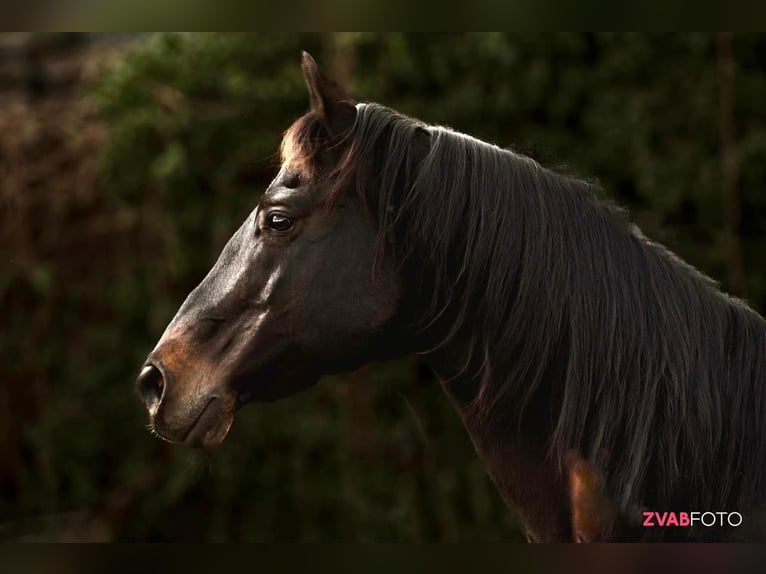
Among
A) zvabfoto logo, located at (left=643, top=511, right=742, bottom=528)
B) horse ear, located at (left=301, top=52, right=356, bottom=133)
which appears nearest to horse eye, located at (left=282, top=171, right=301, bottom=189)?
horse ear, located at (left=301, top=52, right=356, bottom=133)

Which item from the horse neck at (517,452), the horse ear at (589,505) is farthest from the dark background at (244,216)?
the horse ear at (589,505)

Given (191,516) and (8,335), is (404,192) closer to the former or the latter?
(191,516)

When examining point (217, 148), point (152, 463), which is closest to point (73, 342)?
point (152, 463)

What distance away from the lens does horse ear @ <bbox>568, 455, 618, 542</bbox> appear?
192cm

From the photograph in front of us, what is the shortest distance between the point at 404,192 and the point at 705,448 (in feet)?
2.45

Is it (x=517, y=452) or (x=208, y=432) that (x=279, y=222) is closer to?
(x=208, y=432)

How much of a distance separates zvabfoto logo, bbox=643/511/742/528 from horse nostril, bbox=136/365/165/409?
0.99 m

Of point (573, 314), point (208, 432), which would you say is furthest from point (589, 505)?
point (208, 432)

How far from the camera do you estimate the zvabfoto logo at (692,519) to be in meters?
1.88

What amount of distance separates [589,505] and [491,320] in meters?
0.40

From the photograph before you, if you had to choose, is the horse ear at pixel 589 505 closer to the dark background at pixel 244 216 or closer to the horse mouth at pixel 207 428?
the horse mouth at pixel 207 428

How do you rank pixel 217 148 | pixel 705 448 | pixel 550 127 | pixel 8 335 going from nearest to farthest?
pixel 705 448, pixel 550 127, pixel 217 148, pixel 8 335

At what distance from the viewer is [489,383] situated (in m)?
2.00

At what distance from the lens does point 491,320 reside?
1979 mm
